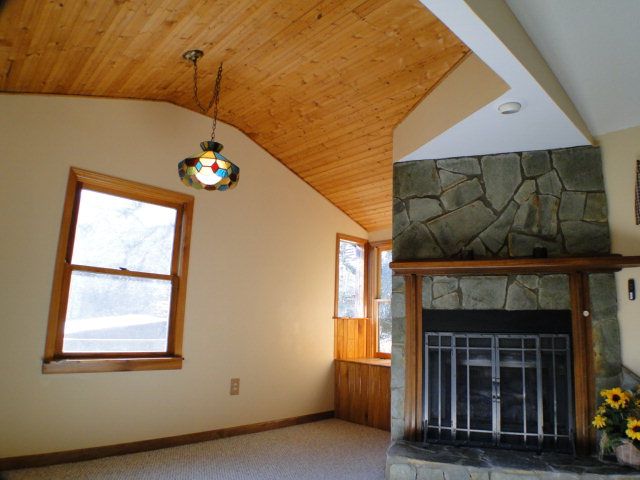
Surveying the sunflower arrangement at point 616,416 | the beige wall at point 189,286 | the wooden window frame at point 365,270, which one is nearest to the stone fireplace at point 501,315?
the sunflower arrangement at point 616,416

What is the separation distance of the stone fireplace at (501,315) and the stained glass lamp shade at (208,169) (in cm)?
139

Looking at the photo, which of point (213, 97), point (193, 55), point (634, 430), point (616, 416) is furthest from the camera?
point (213, 97)

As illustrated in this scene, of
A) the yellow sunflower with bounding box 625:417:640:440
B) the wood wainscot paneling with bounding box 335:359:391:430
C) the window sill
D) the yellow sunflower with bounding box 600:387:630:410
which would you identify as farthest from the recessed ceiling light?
the window sill

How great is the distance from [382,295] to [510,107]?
3014 mm

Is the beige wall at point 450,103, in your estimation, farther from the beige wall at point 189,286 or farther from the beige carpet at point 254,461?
the beige carpet at point 254,461

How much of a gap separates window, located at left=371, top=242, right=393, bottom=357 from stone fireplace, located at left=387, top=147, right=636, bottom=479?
179cm

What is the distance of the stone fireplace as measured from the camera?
9.84ft

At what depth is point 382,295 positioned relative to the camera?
5312 mm

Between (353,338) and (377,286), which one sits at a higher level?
(377,286)

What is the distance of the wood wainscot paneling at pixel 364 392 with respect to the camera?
4508mm

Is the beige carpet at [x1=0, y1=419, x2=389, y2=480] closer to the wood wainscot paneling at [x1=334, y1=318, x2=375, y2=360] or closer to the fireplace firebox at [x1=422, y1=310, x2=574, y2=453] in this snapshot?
the fireplace firebox at [x1=422, y1=310, x2=574, y2=453]

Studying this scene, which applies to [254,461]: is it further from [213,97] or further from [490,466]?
[213,97]

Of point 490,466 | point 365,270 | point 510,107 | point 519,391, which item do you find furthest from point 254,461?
point 510,107

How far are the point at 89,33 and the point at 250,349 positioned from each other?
2854mm
